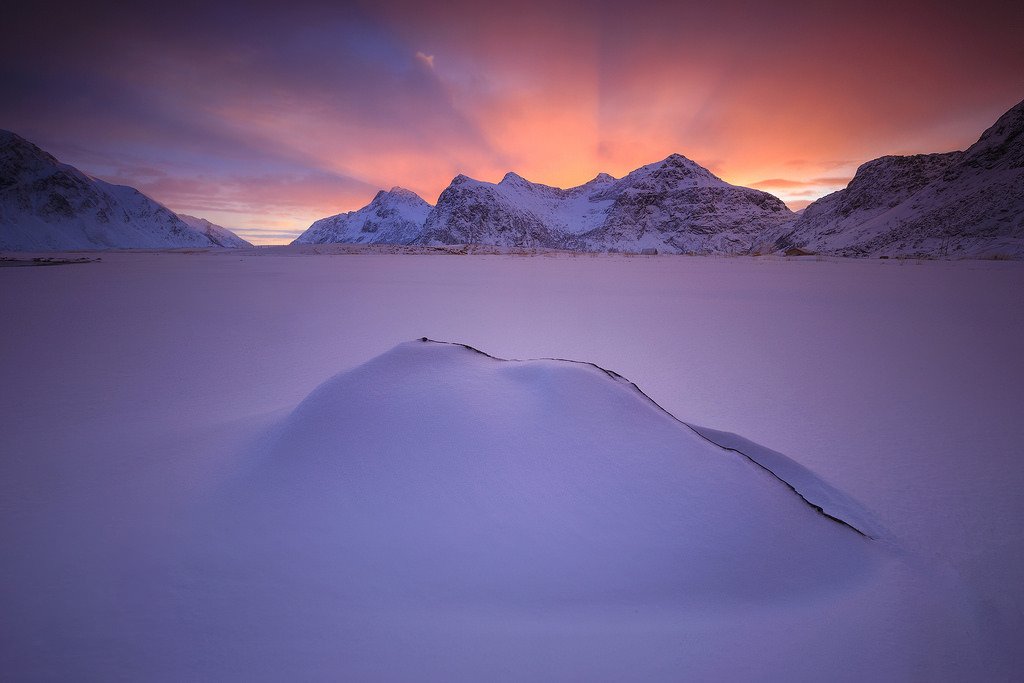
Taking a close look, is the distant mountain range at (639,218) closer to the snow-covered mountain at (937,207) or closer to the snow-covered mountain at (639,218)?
the snow-covered mountain at (639,218)

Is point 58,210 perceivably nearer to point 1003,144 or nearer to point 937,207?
point 937,207

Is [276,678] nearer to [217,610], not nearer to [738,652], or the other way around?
[217,610]

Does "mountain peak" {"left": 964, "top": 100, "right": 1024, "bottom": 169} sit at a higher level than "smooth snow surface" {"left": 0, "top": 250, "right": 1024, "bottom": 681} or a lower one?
higher

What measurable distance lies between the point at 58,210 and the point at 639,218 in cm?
22293

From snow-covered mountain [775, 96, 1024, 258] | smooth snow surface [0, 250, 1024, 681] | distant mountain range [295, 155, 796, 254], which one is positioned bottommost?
smooth snow surface [0, 250, 1024, 681]

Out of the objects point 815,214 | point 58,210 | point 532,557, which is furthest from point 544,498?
point 58,210

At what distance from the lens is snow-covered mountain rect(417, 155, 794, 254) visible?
6363 inches

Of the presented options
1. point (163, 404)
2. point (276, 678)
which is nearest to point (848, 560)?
point (276, 678)

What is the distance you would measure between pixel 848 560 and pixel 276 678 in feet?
6.68

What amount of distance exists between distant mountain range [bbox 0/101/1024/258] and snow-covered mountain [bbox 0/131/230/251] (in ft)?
1.45

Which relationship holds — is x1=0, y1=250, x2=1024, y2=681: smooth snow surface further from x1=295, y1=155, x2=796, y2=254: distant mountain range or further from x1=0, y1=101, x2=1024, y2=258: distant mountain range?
x1=295, y1=155, x2=796, y2=254: distant mountain range

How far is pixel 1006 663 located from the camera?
4.33ft

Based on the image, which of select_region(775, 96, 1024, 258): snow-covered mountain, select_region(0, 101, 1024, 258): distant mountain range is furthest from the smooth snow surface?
select_region(775, 96, 1024, 258): snow-covered mountain

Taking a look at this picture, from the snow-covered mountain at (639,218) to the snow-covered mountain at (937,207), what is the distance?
7133cm
